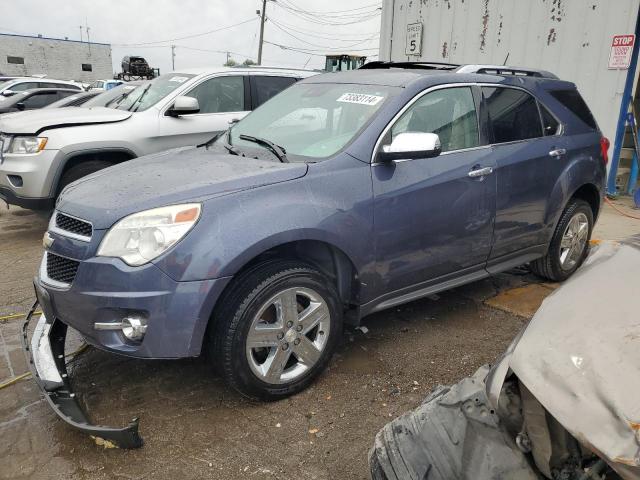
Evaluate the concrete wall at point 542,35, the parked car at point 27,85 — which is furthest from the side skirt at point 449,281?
the parked car at point 27,85

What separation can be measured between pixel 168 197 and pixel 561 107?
3.35 meters

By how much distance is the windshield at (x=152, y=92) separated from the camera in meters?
6.33

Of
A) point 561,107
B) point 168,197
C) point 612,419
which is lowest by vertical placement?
point 612,419

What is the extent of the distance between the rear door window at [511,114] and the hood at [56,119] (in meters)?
4.06

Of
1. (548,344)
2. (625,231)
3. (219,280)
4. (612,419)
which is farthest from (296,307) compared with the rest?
(625,231)

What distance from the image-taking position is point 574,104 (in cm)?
449

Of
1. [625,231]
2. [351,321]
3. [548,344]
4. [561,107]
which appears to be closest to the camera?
[548,344]

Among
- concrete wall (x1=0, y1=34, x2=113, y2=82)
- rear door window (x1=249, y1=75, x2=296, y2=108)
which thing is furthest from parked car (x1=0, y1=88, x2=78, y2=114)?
concrete wall (x1=0, y1=34, x2=113, y2=82)

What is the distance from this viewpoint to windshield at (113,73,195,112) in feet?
20.8

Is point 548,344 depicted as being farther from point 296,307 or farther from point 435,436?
point 296,307

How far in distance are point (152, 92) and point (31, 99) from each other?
7851mm

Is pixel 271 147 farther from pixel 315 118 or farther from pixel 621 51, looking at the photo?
pixel 621 51

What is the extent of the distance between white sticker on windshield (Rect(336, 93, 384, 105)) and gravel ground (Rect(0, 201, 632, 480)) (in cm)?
160

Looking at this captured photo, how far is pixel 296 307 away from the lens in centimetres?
283
